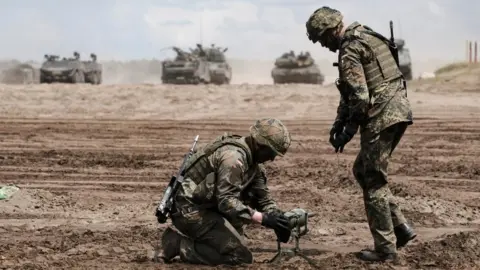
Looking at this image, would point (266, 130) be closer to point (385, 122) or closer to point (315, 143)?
point (385, 122)

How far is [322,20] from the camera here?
6.94 metres

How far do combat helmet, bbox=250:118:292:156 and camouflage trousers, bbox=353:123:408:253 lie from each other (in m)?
0.71

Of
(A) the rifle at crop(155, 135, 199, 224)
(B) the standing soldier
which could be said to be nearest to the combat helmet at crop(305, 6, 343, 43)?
(B) the standing soldier

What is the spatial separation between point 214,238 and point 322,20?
1823 millimetres

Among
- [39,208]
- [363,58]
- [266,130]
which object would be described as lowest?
[39,208]

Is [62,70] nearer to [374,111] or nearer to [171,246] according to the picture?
[171,246]

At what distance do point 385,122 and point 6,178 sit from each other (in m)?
6.43

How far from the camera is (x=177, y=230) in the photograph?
7.06 metres

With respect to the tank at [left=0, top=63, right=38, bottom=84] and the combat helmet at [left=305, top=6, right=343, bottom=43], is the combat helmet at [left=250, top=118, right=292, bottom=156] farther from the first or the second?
the tank at [left=0, top=63, right=38, bottom=84]

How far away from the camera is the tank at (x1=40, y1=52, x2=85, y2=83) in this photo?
121 feet

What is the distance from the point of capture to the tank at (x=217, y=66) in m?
39.2

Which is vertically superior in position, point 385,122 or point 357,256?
point 385,122

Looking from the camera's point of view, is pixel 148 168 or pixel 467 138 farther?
pixel 467 138

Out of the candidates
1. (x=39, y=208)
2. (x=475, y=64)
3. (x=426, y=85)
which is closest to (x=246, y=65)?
(x=475, y=64)
